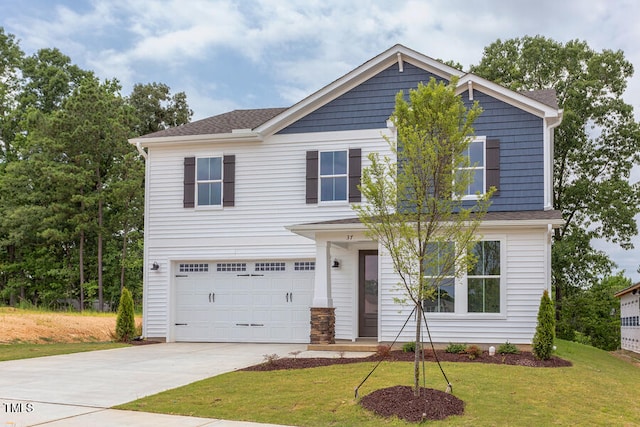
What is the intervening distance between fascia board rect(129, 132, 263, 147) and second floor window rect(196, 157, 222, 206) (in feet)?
1.91

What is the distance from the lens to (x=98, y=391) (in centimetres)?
1027

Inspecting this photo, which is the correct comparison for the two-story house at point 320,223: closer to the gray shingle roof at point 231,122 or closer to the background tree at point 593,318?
the gray shingle roof at point 231,122

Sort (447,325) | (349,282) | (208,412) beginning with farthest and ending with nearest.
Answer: (349,282) → (447,325) → (208,412)

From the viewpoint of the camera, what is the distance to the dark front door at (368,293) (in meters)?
17.8

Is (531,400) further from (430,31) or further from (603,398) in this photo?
(430,31)

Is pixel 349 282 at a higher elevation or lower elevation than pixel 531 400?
higher

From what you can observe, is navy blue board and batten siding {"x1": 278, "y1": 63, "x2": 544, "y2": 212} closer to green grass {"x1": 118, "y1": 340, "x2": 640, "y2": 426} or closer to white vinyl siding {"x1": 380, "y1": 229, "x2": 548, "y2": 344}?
white vinyl siding {"x1": 380, "y1": 229, "x2": 548, "y2": 344}

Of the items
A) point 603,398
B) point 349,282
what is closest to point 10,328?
point 349,282

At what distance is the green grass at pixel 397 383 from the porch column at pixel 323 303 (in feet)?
11.8

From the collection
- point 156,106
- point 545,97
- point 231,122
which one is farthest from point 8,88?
point 545,97

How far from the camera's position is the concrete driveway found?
27.7 ft

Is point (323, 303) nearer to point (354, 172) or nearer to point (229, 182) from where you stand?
point (354, 172)

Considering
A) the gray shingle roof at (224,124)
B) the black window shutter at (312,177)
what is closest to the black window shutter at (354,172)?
the black window shutter at (312,177)

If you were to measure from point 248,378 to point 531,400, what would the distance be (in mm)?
4552
